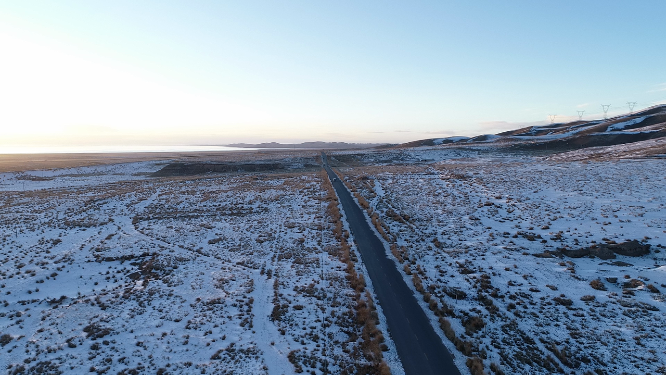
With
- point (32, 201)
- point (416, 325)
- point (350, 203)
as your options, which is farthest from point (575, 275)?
point (32, 201)

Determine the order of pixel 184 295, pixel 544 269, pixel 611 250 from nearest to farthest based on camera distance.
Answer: pixel 184 295 → pixel 544 269 → pixel 611 250

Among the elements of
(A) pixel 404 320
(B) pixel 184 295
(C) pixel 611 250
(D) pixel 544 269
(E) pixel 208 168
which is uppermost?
(E) pixel 208 168

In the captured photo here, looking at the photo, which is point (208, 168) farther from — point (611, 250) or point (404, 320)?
point (611, 250)

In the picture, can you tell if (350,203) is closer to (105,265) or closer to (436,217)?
(436,217)

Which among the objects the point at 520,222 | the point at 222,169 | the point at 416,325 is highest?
the point at 222,169

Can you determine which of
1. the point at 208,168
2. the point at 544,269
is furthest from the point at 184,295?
the point at 208,168

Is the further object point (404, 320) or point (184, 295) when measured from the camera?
point (184, 295)
